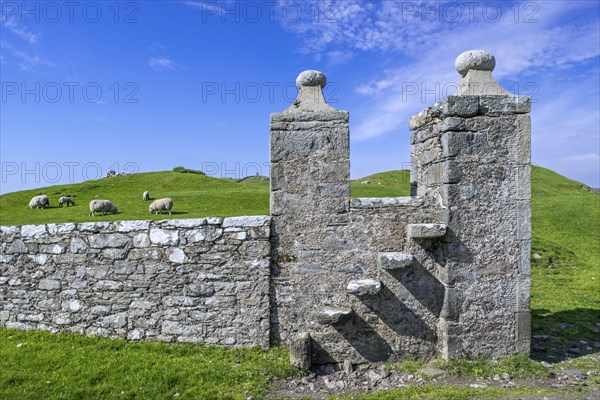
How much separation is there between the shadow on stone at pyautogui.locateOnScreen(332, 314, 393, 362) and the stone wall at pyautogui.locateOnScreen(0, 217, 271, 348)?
4.26 ft

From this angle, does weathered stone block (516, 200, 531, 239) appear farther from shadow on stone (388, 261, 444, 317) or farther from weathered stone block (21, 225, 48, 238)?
weathered stone block (21, 225, 48, 238)

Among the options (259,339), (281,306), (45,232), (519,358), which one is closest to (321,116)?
(281,306)

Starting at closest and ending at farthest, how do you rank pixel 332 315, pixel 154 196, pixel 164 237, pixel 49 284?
pixel 332 315
pixel 164 237
pixel 49 284
pixel 154 196

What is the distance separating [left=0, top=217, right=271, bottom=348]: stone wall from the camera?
20.9 ft

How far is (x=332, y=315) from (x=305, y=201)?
1.81 metres

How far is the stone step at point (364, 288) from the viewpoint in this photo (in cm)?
586

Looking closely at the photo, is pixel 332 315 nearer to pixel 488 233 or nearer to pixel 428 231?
pixel 428 231

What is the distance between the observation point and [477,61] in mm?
6195

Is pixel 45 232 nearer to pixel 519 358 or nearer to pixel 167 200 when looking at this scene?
pixel 519 358

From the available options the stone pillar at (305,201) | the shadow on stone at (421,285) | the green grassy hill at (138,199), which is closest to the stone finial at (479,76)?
the stone pillar at (305,201)

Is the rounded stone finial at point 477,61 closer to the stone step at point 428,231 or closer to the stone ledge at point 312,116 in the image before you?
the stone ledge at point 312,116

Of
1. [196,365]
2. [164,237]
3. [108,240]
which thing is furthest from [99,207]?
[196,365]

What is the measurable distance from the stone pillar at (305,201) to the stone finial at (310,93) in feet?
0.05

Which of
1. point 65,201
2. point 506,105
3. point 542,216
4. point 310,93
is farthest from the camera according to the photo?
point 65,201
